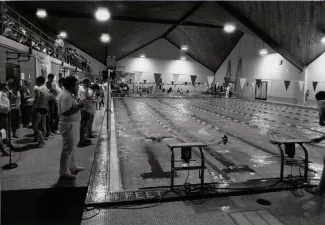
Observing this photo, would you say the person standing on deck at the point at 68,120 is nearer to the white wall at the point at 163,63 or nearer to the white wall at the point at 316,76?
the white wall at the point at 316,76

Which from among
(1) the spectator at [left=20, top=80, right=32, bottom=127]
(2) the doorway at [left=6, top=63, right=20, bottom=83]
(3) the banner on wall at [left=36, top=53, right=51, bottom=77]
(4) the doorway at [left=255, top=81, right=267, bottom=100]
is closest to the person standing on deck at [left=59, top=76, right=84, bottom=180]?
(1) the spectator at [left=20, top=80, right=32, bottom=127]

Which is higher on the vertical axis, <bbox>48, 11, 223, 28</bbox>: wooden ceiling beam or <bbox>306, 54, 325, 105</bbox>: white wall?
<bbox>48, 11, 223, 28</bbox>: wooden ceiling beam

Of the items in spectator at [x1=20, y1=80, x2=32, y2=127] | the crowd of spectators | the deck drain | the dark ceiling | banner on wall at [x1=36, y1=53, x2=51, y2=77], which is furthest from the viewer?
the dark ceiling

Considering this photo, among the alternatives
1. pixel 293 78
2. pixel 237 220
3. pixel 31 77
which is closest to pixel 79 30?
pixel 31 77

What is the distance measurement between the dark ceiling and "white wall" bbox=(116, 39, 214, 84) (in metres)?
5.50

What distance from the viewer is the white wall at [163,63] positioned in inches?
1299

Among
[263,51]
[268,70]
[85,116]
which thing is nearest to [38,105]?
[85,116]

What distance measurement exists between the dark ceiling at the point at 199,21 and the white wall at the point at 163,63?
5.50m

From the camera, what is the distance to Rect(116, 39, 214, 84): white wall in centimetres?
3300

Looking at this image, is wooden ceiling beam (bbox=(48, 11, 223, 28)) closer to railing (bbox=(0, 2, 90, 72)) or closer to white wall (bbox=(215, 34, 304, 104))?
railing (bbox=(0, 2, 90, 72))

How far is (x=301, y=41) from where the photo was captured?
54.6 ft

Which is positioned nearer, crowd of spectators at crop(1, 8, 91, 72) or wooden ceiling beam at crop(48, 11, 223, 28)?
crowd of spectators at crop(1, 8, 91, 72)

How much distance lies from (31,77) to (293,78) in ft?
63.1

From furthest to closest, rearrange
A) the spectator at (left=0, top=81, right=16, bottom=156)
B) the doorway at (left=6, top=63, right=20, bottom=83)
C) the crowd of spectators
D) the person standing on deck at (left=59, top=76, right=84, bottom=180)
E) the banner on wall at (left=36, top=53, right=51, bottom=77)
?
the banner on wall at (left=36, top=53, right=51, bottom=77), the doorway at (left=6, top=63, right=20, bottom=83), the crowd of spectators, the spectator at (left=0, top=81, right=16, bottom=156), the person standing on deck at (left=59, top=76, right=84, bottom=180)
